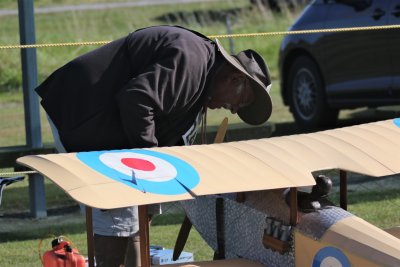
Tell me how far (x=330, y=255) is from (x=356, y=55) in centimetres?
630

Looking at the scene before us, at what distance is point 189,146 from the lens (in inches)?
181

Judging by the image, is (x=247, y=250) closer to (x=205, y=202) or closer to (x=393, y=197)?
(x=205, y=202)

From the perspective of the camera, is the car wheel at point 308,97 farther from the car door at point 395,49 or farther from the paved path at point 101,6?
the paved path at point 101,6

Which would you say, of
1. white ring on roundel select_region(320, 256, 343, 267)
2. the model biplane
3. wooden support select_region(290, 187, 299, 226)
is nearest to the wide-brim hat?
the model biplane

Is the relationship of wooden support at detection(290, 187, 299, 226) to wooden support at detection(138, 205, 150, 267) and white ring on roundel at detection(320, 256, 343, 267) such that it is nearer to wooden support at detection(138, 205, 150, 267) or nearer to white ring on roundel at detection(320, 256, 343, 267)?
white ring on roundel at detection(320, 256, 343, 267)

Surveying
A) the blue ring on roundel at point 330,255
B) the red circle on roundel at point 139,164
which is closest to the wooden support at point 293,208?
the blue ring on roundel at point 330,255

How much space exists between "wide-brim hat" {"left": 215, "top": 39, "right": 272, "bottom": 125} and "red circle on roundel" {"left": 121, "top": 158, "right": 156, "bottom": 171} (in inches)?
29.7

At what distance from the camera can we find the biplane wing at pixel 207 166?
3920 mm

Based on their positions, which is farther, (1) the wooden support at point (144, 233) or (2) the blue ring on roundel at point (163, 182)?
(1) the wooden support at point (144, 233)

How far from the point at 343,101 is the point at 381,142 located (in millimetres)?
5774

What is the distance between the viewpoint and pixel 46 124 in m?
12.1

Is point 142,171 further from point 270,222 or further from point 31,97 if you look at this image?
point 31,97

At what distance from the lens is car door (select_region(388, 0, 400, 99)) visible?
9.68m

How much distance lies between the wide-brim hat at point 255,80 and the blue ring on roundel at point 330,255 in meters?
0.97
